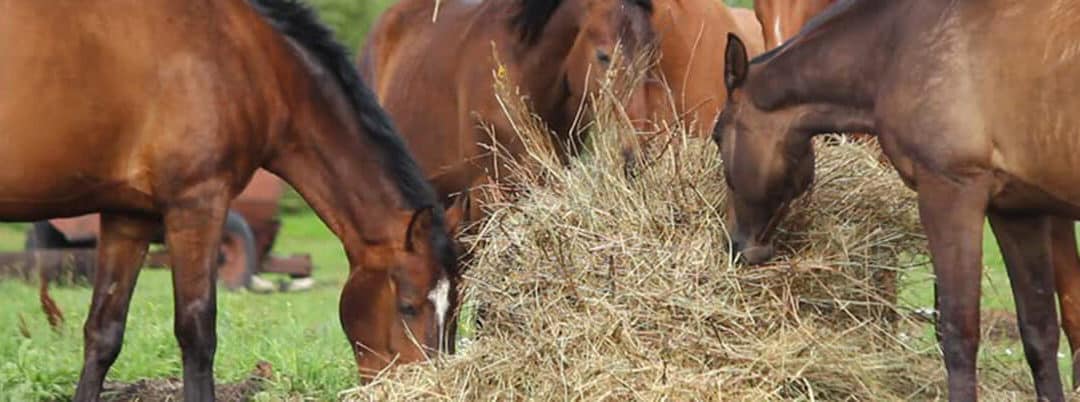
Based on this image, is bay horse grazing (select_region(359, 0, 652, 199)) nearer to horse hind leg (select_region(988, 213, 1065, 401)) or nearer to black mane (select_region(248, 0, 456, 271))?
black mane (select_region(248, 0, 456, 271))

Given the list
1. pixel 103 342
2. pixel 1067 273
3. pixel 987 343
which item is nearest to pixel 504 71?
pixel 103 342

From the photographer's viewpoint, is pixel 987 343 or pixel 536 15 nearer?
pixel 987 343

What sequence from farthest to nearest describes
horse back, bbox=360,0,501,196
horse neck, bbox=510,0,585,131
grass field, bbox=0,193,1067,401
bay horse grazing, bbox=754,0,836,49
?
1. bay horse grazing, bbox=754,0,836,49
2. horse back, bbox=360,0,501,196
3. horse neck, bbox=510,0,585,131
4. grass field, bbox=0,193,1067,401

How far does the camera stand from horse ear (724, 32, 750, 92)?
6.36 m

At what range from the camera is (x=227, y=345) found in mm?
8281

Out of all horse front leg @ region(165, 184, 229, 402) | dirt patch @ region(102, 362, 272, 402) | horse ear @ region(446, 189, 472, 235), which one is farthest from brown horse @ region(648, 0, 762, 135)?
horse front leg @ region(165, 184, 229, 402)

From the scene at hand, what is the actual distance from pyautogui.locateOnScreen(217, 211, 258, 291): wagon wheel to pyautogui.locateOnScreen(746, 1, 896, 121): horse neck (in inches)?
369

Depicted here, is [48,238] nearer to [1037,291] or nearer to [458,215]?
[458,215]

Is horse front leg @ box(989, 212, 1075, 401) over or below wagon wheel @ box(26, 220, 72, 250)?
over

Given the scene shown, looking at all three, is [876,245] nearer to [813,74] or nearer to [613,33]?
[813,74]

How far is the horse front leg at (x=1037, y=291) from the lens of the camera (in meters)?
6.26

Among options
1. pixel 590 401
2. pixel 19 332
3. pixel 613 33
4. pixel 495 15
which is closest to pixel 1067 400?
pixel 590 401

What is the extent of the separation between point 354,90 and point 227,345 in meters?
1.92

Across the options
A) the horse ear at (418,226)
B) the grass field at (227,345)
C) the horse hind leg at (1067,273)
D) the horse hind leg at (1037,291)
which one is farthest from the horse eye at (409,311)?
the horse hind leg at (1067,273)
